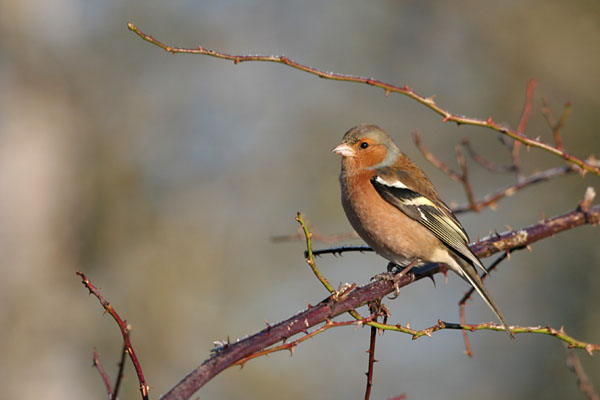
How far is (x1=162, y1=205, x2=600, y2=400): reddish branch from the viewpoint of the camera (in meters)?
2.80

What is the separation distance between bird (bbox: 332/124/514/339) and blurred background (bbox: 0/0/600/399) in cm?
670

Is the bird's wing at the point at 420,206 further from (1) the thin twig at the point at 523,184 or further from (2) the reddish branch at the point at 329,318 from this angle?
(2) the reddish branch at the point at 329,318

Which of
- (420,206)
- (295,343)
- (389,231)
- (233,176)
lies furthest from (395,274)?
(233,176)

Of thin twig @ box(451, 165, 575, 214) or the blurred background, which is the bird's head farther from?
the blurred background

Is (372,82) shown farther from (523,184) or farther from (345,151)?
(345,151)

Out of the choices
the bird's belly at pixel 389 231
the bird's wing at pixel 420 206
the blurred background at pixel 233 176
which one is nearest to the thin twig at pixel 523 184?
the bird's wing at pixel 420 206

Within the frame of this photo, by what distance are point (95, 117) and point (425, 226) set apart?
1110 cm

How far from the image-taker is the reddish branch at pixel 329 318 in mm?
2801

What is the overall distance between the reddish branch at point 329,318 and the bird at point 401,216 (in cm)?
61

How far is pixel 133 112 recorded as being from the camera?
15125mm

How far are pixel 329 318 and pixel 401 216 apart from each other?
243 cm

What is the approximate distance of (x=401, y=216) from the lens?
5.49 meters

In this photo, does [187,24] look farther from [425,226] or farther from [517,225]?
[425,226]

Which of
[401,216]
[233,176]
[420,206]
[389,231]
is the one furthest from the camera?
Answer: [233,176]
